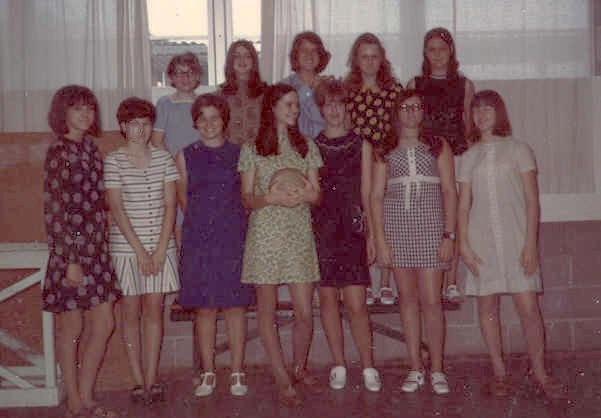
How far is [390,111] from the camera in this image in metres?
4.05

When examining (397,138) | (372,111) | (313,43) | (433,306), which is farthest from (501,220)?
(313,43)

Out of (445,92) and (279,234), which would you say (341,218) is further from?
(445,92)

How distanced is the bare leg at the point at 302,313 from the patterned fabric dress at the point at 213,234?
0.22 metres

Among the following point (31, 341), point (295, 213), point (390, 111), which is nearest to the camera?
point (295, 213)

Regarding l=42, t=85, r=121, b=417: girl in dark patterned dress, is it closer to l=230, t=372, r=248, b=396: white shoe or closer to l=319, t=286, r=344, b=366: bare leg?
l=230, t=372, r=248, b=396: white shoe

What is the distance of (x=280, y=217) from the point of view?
3.76 metres

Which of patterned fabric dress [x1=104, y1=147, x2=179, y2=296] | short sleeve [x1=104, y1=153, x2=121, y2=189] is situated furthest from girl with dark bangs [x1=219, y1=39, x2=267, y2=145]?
short sleeve [x1=104, y1=153, x2=121, y2=189]

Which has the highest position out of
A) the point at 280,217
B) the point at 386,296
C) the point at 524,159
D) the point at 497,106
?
the point at 497,106

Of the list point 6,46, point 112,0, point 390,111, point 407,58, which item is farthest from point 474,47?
point 6,46

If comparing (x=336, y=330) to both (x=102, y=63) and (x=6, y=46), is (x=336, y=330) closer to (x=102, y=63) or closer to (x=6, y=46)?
(x=102, y=63)

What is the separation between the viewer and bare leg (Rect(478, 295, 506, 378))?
12.5 ft

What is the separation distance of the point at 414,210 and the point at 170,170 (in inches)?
44.0

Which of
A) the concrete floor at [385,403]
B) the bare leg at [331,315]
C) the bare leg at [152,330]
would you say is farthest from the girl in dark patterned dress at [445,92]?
the bare leg at [152,330]

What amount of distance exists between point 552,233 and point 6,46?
324cm
